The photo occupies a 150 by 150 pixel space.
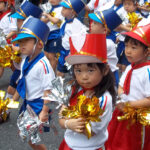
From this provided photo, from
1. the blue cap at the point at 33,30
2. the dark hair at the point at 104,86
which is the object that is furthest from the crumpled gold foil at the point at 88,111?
the blue cap at the point at 33,30

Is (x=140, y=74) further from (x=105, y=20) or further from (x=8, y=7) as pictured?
(x=8, y=7)

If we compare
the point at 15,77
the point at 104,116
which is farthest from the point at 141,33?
the point at 15,77

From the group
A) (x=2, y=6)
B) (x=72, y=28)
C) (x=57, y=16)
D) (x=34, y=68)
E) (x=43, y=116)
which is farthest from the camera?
(x=57, y=16)

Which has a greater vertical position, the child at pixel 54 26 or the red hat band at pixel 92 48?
the red hat band at pixel 92 48

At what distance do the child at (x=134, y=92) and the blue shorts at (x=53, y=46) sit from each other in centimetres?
322

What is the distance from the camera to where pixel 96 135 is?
2.39 meters

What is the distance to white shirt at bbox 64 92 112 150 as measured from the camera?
2.29 meters

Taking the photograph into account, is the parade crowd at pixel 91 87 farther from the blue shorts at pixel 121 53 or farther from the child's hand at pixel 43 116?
the blue shorts at pixel 121 53

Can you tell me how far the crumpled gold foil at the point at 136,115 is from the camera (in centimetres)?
266

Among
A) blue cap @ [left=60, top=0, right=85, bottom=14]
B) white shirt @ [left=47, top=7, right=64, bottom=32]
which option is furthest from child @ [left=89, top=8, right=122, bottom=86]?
white shirt @ [left=47, top=7, right=64, bottom=32]

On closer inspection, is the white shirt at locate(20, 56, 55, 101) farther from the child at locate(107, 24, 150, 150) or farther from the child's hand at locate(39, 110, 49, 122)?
the child at locate(107, 24, 150, 150)

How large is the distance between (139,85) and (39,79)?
3.39 ft

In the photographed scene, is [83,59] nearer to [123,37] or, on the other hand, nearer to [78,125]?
[78,125]

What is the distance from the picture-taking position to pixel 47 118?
3039 mm
